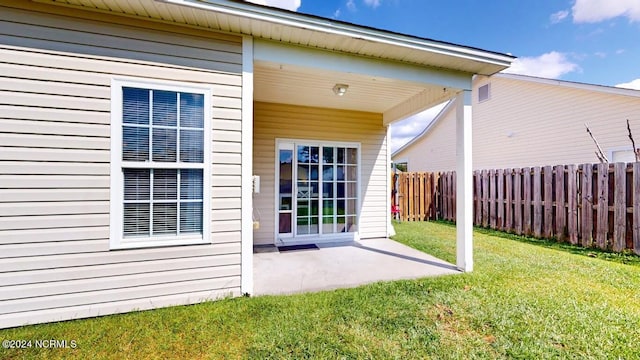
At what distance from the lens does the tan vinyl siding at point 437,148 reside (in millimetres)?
12352

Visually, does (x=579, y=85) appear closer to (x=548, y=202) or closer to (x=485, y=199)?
(x=485, y=199)

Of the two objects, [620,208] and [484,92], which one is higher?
[484,92]

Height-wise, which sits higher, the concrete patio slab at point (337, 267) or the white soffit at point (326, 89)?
the white soffit at point (326, 89)

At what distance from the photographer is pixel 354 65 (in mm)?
3422

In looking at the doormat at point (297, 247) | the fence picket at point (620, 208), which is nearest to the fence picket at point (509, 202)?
the fence picket at point (620, 208)

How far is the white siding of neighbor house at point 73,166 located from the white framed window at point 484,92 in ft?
37.1

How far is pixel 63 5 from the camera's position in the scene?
8.25 feet

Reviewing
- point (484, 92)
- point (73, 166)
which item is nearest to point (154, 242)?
point (73, 166)

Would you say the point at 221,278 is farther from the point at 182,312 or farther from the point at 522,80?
the point at 522,80

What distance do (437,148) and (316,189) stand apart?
9776 millimetres

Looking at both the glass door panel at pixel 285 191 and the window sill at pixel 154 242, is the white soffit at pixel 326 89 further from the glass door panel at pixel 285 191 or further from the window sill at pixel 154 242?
the window sill at pixel 154 242

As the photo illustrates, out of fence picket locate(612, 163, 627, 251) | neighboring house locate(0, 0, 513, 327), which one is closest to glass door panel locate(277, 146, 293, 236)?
neighboring house locate(0, 0, 513, 327)

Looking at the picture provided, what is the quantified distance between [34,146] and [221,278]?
7.00 ft

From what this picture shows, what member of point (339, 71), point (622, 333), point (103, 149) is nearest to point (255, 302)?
point (103, 149)
